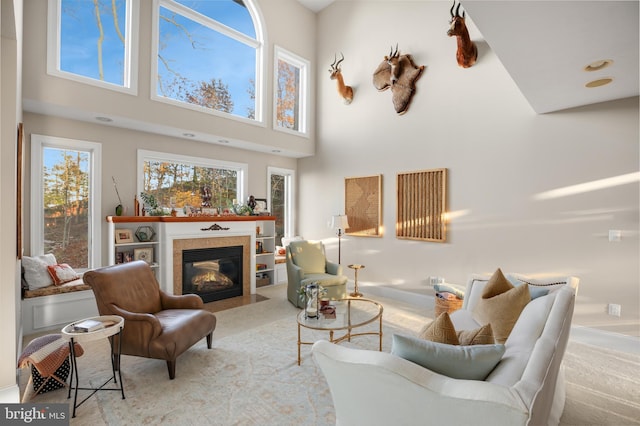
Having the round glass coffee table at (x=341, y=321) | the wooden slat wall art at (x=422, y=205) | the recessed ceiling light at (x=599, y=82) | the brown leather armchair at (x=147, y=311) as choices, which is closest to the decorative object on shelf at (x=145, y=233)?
the brown leather armchair at (x=147, y=311)

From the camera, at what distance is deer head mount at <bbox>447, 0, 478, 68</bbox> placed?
13.4 ft

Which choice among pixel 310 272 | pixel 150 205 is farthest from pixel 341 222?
pixel 150 205

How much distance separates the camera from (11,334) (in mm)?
2170

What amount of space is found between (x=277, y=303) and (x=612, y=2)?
180 inches

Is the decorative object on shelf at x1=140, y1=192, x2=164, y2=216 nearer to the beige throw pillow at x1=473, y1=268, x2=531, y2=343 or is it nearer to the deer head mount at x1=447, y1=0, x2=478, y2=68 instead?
the beige throw pillow at x1=473, y1=268, x2=531, y2=343

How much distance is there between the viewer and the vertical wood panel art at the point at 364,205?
5.31 metres

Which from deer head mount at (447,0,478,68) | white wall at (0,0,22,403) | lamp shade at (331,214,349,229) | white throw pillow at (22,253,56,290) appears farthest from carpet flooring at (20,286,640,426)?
deer head mount at (447,0,478,68)

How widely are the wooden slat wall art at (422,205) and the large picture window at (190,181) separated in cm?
290

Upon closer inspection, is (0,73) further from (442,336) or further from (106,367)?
(442,336)

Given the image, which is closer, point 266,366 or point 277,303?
point 266,366

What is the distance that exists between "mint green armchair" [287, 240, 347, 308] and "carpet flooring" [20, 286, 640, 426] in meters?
1.01

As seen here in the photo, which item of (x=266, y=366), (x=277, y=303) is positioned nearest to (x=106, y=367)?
(x=266, y=366)

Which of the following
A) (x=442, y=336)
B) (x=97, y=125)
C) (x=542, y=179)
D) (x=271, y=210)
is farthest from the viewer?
(x=271, y=210)

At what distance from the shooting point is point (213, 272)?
16.7 ft
